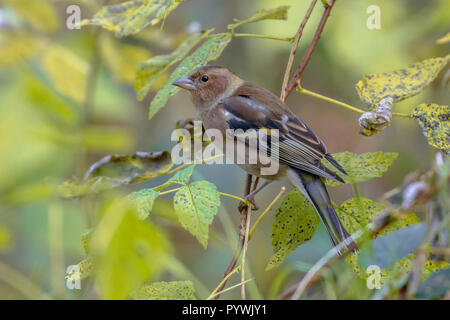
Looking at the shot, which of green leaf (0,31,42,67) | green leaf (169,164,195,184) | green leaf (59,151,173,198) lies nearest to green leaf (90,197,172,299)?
green leaf (169,164,195,184)

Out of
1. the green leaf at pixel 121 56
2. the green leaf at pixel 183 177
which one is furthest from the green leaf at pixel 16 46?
the green leaf at pixel 183 177

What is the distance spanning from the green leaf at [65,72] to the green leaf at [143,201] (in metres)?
1.66

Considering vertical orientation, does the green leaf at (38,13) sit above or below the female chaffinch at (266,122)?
above

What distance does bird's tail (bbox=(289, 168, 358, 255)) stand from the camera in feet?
7.92

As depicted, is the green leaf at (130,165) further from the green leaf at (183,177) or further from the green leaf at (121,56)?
the green leaf at (121,56)

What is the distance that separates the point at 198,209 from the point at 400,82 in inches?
43.8

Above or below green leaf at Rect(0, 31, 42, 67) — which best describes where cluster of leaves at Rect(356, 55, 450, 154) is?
below

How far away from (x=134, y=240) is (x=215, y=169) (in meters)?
4.39

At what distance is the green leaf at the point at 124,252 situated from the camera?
1160 mm

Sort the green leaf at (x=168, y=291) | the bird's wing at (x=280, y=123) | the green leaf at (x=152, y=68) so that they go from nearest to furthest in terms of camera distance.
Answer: the green leaf at (x=168, y=291) < the green leaf at (x=152, y=68) < the bird's wing at (x=280, y=123)

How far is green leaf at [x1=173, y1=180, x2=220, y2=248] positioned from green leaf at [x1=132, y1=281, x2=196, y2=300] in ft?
0.58

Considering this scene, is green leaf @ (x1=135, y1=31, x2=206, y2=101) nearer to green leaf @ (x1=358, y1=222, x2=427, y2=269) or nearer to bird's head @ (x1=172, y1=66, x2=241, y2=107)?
bird's head @ (x1=172, y1=66, x2=241, y2=107)

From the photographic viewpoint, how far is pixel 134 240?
3.86 feet

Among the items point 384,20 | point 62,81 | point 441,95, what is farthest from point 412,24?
point 62,81
